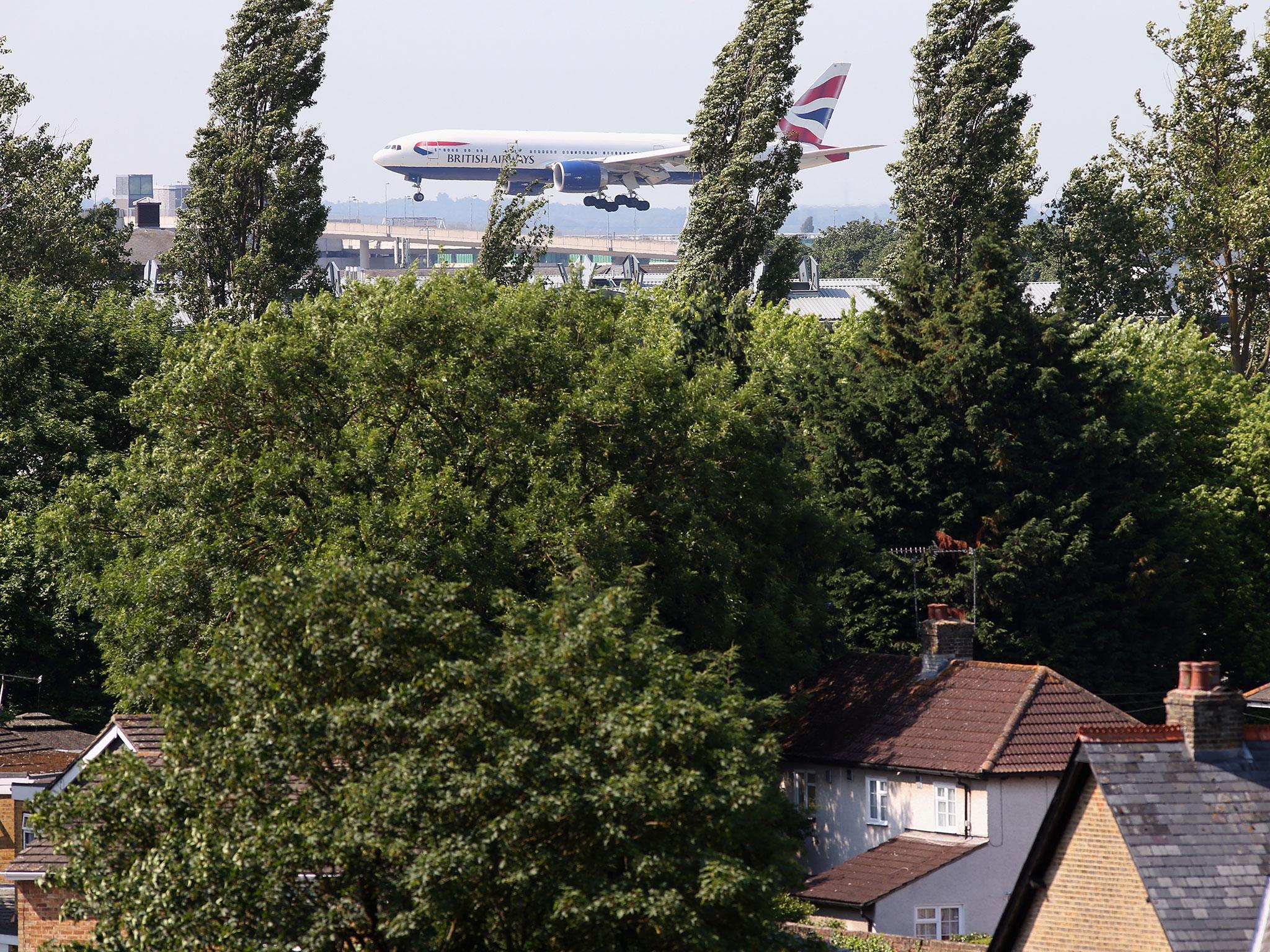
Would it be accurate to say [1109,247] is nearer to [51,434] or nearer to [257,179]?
[257,179]

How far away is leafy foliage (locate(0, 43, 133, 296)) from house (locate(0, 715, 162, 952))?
35.8 meters

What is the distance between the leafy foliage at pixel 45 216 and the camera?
62594 millimetres

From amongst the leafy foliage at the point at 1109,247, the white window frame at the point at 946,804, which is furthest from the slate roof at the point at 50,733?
the leafy foliage at the point at 1109,247

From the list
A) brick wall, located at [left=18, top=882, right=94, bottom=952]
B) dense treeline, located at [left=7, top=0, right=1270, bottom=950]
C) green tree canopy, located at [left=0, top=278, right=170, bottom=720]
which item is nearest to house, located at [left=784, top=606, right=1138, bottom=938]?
dense treeline, located at [left=7, top=0, right=1270, bottom=950]

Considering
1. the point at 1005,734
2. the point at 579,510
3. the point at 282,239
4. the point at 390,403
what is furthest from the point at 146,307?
the point at 1005,734

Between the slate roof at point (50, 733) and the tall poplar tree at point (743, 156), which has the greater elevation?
the tall poplar tree at point (743, 156)

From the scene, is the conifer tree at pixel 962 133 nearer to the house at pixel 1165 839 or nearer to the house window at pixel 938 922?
the house window at pixel 938 922

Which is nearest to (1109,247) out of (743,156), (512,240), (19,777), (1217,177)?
(1217,177)

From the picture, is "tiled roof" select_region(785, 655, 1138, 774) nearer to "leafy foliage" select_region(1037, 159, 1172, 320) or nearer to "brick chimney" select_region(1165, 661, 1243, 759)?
"brick chimney" select_region(1165, 661, 1243, 759)

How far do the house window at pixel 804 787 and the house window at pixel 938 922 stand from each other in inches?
222

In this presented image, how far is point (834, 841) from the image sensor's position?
128 ft

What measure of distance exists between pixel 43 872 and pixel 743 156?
4058cm

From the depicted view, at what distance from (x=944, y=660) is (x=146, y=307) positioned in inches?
1041

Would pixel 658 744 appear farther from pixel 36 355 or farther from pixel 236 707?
pixel 36 355
